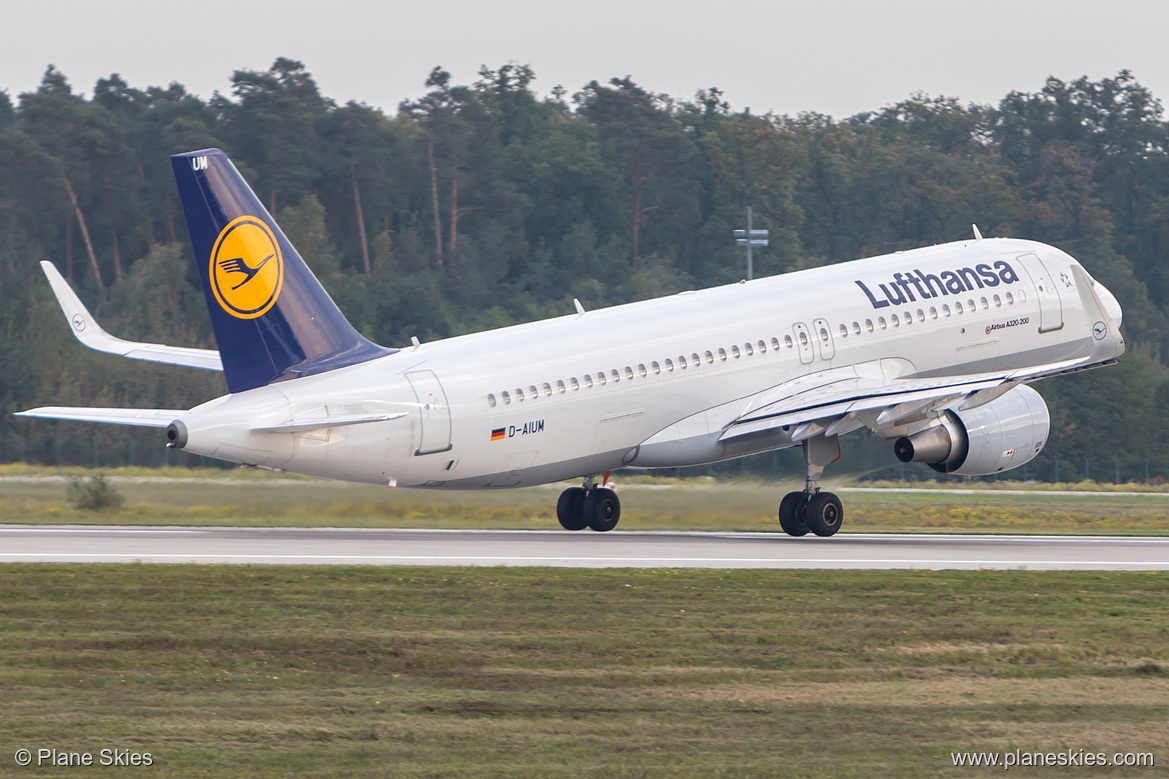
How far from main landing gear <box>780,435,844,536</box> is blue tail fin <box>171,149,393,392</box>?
1043cm

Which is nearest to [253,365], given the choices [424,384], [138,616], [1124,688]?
[424,384]

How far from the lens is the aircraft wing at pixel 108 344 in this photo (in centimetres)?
3172

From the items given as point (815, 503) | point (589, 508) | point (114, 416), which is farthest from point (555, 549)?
point (114, 416)

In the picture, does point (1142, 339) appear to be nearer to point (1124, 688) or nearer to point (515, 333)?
point (515, 333)

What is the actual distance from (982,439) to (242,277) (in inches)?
588

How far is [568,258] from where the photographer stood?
99.1 meters

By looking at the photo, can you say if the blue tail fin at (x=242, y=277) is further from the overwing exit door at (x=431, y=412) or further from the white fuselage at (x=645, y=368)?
the overwing exit door at (x=431, y=412)

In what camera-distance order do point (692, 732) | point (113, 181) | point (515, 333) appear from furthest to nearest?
point (113, 181)
point (515, 333)
point (692, 732)

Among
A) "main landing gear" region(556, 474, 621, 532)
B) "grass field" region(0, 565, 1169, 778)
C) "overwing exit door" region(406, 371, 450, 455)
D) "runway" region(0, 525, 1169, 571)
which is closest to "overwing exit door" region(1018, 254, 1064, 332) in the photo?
"runway" region(0, 525, 1169, 571)

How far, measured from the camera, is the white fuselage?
27.6 metres

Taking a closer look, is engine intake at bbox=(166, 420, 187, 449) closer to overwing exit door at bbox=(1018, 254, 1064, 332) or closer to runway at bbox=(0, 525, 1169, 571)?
runway at bbox=(0, 525, 1169, 571)

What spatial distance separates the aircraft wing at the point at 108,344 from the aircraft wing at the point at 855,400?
11081mm

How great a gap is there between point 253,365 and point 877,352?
46.6ft

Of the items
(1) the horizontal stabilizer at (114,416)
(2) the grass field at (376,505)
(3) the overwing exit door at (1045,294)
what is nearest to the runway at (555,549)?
(2) the grass field at (376,505)
